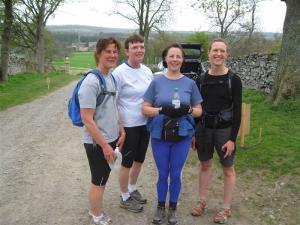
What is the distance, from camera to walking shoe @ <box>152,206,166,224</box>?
4086 millimetres

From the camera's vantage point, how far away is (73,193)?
4914 millimetres

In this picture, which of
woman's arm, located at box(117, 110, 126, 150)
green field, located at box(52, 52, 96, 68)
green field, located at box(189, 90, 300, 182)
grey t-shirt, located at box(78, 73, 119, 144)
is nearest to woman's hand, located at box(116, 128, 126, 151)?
woman's arm, located at box(117, 110, 126, 150)

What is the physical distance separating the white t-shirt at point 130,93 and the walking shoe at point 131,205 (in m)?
0.99

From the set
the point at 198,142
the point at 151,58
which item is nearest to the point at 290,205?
the point at 198,142

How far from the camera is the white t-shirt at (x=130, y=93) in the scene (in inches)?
161

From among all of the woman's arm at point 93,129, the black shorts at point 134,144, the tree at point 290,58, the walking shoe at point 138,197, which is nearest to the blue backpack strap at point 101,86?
the woman's arm at point 93,129

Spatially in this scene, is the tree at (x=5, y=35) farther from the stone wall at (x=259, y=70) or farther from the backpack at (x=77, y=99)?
the backpack at (x=77, y=99)

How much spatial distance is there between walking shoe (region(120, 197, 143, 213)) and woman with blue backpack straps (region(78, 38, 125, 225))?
2.05ft

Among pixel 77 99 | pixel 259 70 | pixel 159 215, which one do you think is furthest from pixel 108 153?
pixel 259 70

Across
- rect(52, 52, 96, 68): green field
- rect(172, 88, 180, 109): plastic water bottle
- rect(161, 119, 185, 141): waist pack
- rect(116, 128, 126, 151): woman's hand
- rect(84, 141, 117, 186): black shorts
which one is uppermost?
rect(172, 88, 180, 109): plastic water bottle

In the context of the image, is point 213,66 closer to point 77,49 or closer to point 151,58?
point 151,58

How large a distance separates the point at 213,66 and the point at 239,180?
221cm

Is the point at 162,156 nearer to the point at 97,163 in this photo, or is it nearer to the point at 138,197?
the point at 97,163

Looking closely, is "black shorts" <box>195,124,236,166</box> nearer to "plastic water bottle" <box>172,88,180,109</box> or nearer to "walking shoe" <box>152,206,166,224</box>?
"plastic water bottle" <box>172,88,180,109</box>
